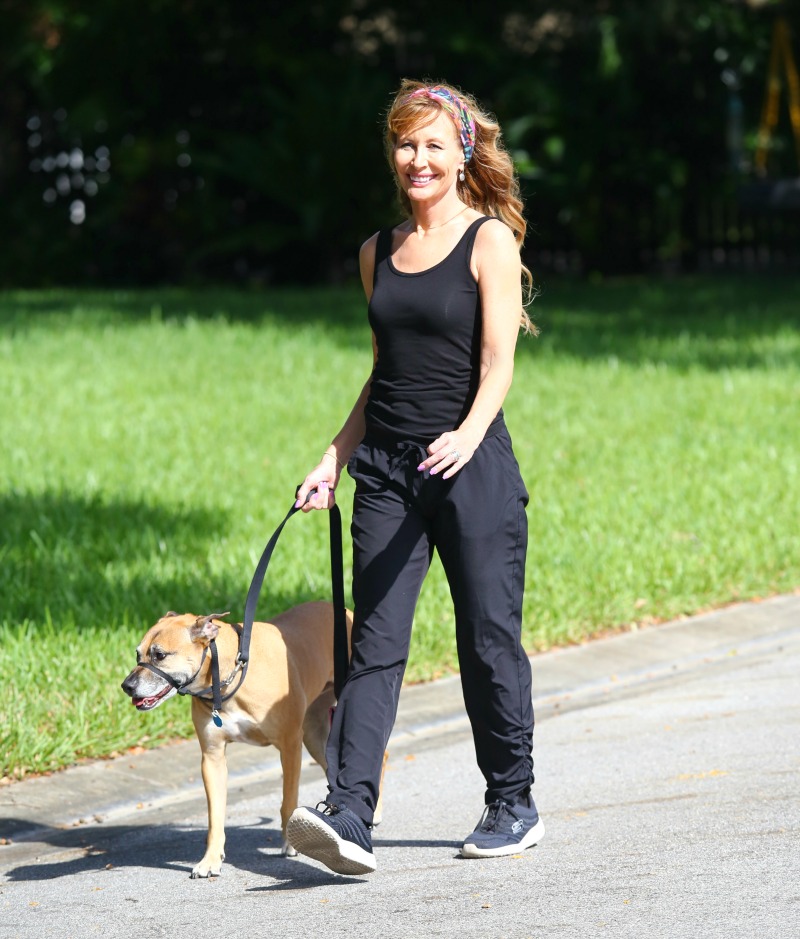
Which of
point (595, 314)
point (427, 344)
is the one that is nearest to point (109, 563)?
point (427, 344)

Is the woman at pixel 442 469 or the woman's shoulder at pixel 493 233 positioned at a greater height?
the woman's shoulder at pixel 493 233

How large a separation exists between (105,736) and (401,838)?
1.43 metres

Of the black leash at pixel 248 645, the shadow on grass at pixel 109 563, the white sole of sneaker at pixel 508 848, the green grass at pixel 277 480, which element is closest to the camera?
the black leash at pixel 248 645

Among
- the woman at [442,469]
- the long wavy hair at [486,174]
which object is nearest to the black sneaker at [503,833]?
the woman at [442,469]

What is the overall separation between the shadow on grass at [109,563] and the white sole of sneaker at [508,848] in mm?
2599

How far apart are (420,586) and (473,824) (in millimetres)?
1005

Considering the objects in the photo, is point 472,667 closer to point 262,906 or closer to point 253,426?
point 262,906

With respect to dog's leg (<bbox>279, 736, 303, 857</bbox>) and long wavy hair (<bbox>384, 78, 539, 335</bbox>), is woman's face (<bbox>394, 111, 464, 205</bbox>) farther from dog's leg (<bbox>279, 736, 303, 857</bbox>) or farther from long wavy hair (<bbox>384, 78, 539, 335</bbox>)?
dog's leg (<bbox>279, 736, 303, 857</bbox>)

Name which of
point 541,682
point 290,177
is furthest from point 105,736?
point 290,177

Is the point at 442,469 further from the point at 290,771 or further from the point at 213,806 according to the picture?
the point at 213,806

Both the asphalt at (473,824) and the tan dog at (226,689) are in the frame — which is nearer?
the asphalt at (473,824)

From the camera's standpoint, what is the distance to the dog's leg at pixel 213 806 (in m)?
4.44

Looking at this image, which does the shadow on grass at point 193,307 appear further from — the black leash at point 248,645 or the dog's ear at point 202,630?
the dog's ear at point 202,630

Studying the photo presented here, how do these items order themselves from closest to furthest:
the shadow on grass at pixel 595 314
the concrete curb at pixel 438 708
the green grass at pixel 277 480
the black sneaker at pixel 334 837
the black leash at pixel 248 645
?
the black sneaker at pixel 334 837 < the black leash at pixel 248 645 < the concrete curb at pixel 438 708 < the green grass at pixel 277 480 < the shadow on grass at pixel 595 314
